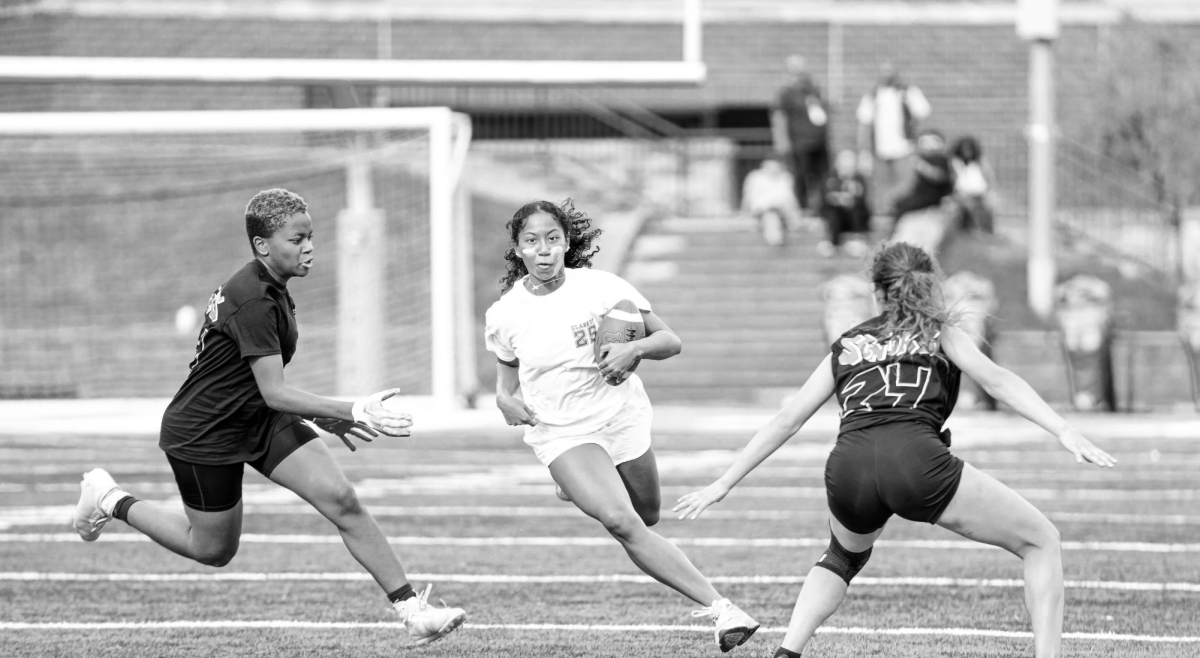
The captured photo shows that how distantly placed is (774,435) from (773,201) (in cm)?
1840

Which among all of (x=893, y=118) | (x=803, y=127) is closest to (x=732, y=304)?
(x=803, y=127)

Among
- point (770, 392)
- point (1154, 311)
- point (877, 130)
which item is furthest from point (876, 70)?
point (770, 392)

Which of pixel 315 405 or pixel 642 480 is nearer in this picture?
pixel 315 405

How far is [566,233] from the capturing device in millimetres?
6777

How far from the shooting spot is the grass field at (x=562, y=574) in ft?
22.2

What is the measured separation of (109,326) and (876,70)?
1387 cm

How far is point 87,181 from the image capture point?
75.4 ft

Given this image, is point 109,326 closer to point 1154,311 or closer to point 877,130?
point 877,130

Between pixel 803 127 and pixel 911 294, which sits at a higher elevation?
pixel 803 127

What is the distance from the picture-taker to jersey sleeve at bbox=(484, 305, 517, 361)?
6641mm

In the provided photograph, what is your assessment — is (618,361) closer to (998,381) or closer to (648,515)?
(648,515)

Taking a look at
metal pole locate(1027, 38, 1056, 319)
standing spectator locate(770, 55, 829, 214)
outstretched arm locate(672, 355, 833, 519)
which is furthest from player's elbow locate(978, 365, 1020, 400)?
standing spectator locate(770, 55, 829, 214)

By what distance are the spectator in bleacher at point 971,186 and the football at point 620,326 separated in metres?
16.6

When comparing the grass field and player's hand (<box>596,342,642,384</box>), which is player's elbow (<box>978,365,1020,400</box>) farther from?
player's hand (<box>596,342,642,384</box>)
